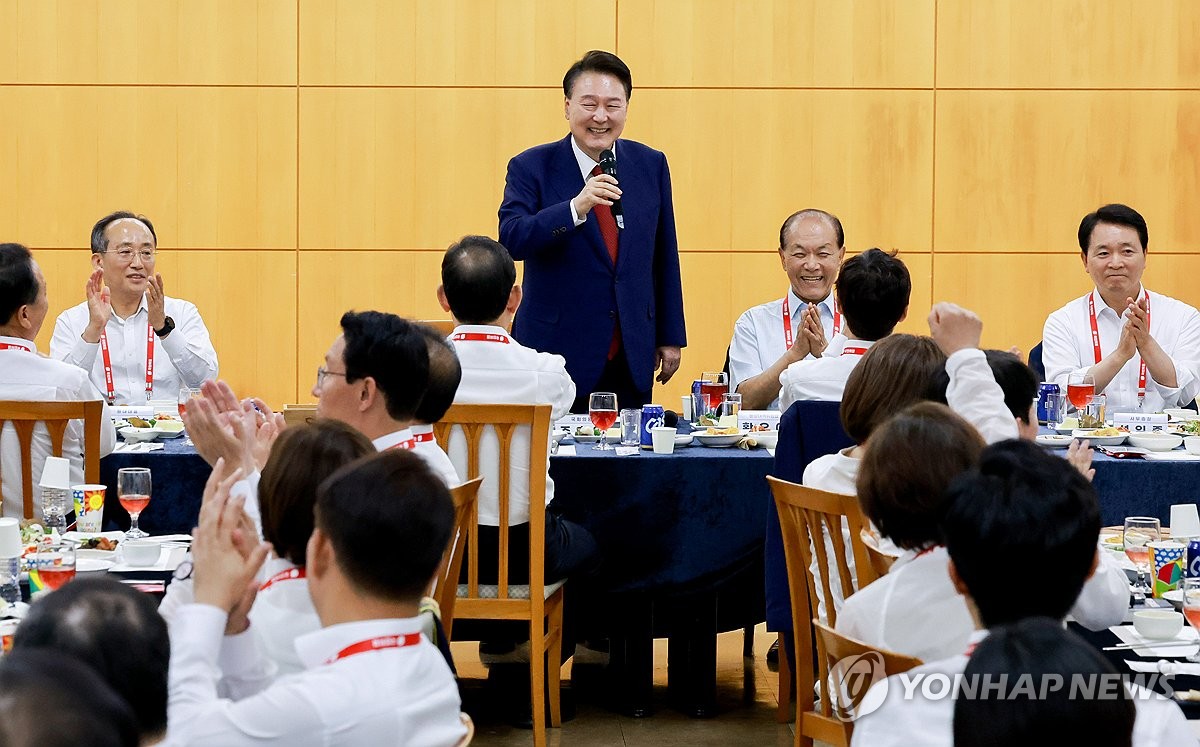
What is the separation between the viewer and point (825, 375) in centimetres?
396

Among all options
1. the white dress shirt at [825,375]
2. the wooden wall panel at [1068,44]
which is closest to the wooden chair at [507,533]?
the white dress shirt at [825,375]

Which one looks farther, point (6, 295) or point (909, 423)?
point (6, 295)

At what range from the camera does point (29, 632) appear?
134 cm

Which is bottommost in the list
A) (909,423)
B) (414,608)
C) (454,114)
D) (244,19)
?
(414,608)

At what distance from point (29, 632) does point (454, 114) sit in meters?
5.58

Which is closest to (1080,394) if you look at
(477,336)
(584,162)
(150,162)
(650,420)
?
(650,420)

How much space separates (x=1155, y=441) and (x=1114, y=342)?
1282 mm

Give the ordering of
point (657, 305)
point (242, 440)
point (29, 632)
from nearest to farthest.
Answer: point (29, 632), point (242, 440), point (657, 305)

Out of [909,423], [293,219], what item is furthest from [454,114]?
[909,423]

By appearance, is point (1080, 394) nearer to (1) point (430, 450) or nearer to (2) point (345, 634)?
(1) point (430, 450)

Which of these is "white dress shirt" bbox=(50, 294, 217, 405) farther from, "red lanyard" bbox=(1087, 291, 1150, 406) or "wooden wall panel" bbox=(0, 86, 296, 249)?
"red lanyard" bbox=(1087, 291, 1150, 406)

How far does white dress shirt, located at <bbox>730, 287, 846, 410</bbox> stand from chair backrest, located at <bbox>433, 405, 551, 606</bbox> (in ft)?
6.39

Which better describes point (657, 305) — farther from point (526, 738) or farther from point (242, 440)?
point (242, 440)
